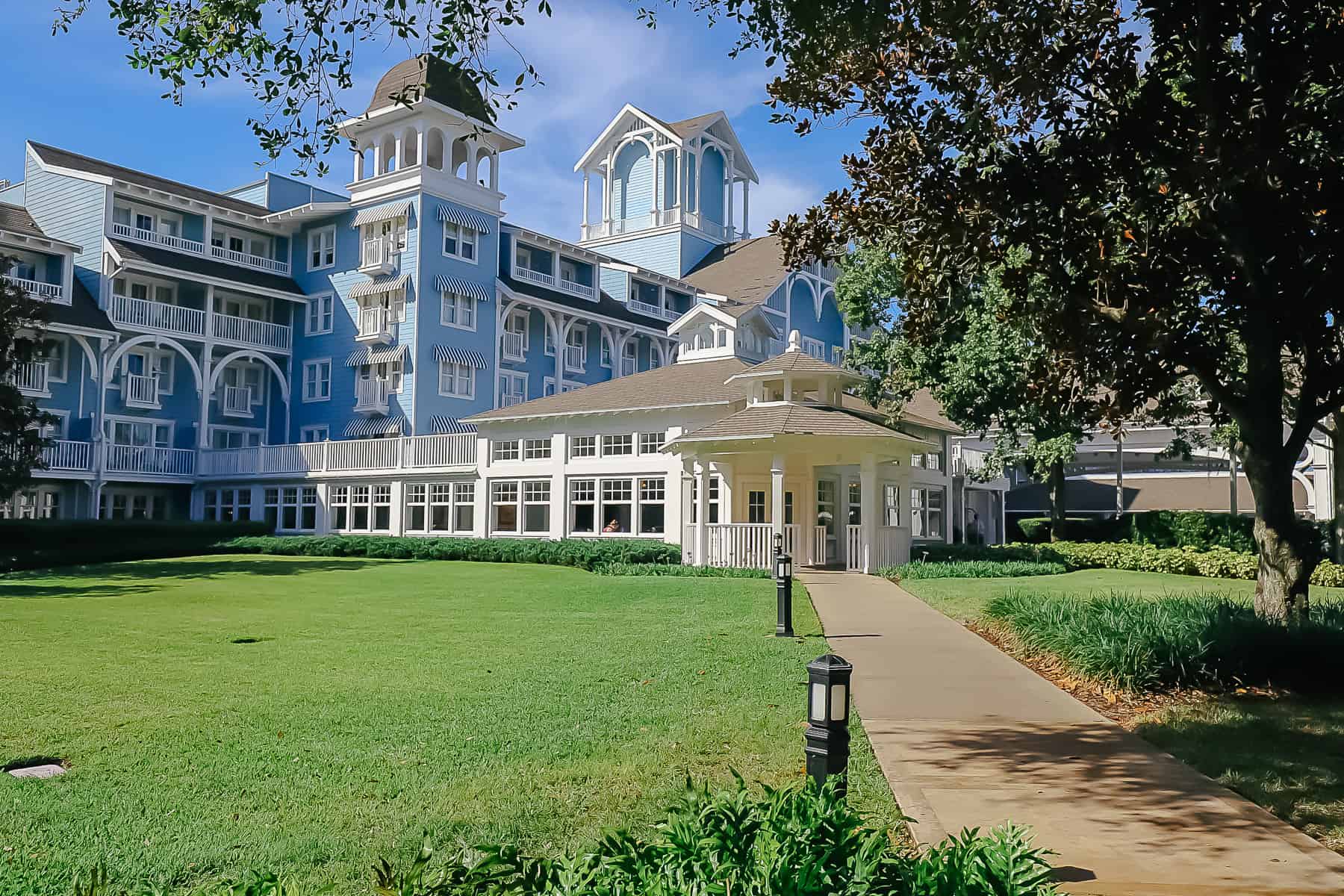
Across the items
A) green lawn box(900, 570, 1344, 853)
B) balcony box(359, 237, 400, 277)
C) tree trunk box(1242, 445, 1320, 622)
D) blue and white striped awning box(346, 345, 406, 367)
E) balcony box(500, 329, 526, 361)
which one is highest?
A: balcony box(359, 237, 400, 277)

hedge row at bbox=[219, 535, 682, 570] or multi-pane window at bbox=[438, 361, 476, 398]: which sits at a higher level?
multi-pane window at bbox=[438, 361, 476, 398]

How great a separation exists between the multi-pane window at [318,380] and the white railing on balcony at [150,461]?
509 centimetres

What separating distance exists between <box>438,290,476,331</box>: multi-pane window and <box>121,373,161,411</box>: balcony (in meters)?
10.9

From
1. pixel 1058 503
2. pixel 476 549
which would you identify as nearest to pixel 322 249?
pixel 476 549

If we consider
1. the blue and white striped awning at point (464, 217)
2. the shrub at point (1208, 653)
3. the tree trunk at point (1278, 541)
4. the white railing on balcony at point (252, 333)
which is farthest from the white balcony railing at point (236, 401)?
the tree trunk at point (1278, 541)

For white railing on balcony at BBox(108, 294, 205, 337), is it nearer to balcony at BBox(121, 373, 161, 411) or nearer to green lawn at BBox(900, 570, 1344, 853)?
balcony at BBox(121, 373, 161, 411)

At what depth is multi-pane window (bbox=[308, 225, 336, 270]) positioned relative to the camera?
43.4 meters

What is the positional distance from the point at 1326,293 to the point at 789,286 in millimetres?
38532

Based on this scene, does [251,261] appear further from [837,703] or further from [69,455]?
[837,703]

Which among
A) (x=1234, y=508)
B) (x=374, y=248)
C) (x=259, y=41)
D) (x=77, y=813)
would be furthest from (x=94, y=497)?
(x=1234, y=508)

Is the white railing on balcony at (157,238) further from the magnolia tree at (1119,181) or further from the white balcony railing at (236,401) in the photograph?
the magnolia tree at (1119,181)

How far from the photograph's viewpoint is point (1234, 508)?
33.7m

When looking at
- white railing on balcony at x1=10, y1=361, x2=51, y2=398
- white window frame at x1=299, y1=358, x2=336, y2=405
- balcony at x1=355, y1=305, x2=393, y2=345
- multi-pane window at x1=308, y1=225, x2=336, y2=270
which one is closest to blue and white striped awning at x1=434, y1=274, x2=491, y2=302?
Answer: balcony at x1=355, y1=305, x2=393, y2=345

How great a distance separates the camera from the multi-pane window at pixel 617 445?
→ 99.7 feet
